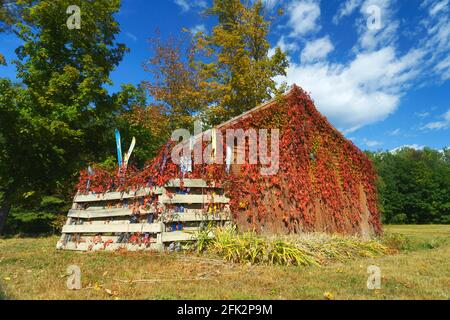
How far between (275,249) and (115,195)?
4000 mm

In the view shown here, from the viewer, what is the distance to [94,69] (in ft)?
55.9

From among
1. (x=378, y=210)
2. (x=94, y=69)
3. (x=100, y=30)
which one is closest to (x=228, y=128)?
(x=378, y=210)

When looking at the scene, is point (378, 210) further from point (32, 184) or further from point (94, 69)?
point (32, 184)

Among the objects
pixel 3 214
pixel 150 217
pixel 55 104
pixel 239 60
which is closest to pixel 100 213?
pixel 150 217

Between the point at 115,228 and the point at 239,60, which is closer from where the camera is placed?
the point at 115,228

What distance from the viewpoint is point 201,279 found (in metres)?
4.96

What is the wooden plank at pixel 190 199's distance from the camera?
731cm

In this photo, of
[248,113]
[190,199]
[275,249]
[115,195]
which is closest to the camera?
[275,249]

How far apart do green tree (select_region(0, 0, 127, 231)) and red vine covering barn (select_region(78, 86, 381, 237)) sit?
7.96 metres

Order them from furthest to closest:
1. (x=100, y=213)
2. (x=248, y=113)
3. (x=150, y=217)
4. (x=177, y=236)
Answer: (x=248, y=113) < (x=100, y=213) < (x=150, y=217) < (x=177, y=236)

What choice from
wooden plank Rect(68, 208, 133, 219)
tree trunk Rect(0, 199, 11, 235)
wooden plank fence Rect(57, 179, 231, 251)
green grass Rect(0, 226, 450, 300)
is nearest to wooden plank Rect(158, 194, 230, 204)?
wooden plank fence Rect(57, 179, 231, 251)

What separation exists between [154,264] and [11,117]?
509 inches

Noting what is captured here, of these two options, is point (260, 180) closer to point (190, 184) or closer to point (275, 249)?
point (190, 184)

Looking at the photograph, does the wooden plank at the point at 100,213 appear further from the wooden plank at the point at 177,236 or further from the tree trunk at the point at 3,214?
the tree trunk at the point at 3,214
